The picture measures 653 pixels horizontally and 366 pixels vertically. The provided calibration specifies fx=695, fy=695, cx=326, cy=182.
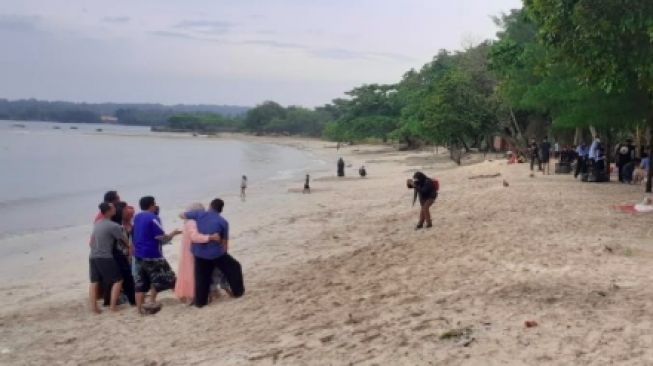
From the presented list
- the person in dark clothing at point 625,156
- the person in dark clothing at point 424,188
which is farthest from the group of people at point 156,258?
the person in dark clothing at point 625,156

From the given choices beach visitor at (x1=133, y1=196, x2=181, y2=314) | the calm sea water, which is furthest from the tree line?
the calm sea water

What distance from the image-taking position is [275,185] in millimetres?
37156

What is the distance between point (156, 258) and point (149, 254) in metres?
0.14

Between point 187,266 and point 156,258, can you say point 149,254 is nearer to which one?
point 156,258

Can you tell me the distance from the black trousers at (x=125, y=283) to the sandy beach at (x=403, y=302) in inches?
8.6

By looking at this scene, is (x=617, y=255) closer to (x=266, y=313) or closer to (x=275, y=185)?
(x=266, y=313)

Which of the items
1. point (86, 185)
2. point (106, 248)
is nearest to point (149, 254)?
point (106, 248)

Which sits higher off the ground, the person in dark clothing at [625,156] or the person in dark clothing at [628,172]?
the person in dark clothing at [625,156]

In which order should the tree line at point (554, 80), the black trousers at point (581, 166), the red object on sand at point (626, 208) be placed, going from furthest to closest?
1. the black trousers at point (581, 166)
2. the red object on sand at point (626, 208)
3. the tree line at point (554, 80)

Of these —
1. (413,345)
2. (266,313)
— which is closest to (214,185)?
(266,313)

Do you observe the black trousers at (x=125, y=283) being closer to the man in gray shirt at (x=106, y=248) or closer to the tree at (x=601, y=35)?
the man in gray shirt at (x=106, y=248)

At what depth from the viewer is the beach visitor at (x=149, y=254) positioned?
9055 millimetres

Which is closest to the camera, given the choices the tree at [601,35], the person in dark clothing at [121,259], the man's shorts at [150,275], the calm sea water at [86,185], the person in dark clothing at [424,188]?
the man's shorts at [150,275]

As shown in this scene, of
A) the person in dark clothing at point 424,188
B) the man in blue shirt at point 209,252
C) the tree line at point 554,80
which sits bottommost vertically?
the man in blue shirt at point 209,252
